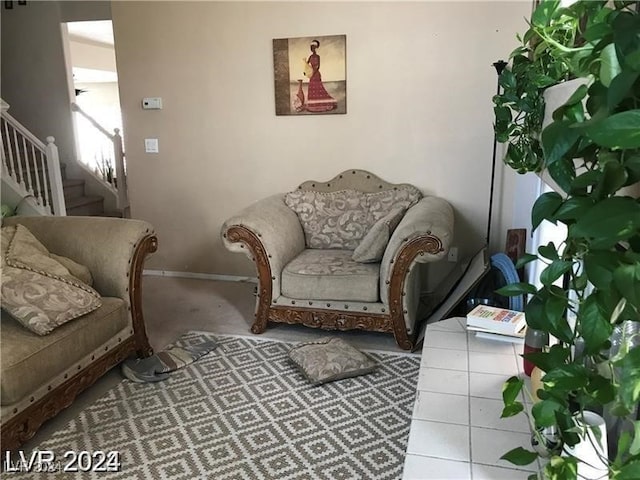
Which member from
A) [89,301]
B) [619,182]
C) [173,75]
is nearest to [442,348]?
[619,182]

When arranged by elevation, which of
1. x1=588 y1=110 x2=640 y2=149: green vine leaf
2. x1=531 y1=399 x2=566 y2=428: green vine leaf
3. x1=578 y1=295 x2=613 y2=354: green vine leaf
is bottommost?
x1=531 y1=399 x2=566 y2=428: green vine leaf

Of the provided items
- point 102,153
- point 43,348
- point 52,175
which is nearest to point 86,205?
point 102,153

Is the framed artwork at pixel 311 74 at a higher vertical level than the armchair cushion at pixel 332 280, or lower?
higher

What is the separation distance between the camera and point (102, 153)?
6250 mm

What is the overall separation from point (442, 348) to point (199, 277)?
2734mm

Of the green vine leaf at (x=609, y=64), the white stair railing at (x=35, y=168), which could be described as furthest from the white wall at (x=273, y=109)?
the green vine leaf at (x=609, y=64)

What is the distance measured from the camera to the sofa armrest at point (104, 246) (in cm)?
248

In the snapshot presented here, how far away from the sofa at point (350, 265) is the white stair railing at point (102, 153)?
3198 millimetres

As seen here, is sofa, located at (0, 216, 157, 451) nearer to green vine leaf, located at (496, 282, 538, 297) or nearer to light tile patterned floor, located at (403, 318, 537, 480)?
light tile patterned floor, located at (403, 318, 537, 480)

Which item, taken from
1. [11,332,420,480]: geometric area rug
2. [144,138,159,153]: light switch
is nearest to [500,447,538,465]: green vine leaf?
[11,332,420,480]: geometric area rug

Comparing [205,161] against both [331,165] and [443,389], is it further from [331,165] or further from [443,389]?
[443,389]

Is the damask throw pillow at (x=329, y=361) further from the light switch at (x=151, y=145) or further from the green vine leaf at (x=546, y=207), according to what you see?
the light switch at (x=151, y=145)

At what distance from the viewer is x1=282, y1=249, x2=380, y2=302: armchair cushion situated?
2801mm

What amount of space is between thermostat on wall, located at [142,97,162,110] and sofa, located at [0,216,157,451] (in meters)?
1.55
